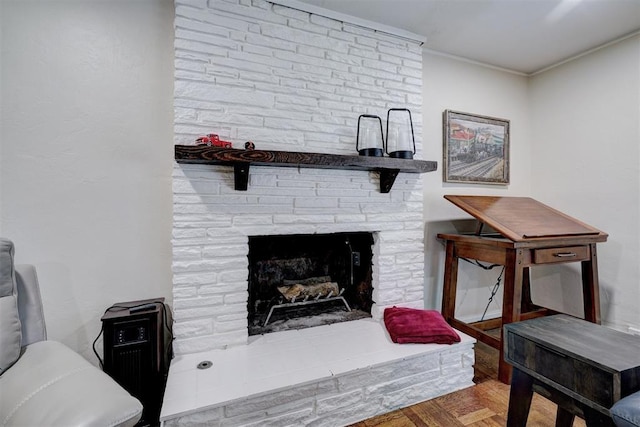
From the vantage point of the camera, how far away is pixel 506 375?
6.22ft

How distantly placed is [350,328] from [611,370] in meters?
1.34

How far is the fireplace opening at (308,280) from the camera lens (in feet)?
6.88

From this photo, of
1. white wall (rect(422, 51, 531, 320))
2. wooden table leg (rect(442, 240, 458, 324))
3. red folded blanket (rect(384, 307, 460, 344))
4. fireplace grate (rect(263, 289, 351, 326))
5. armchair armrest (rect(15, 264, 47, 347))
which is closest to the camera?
armchair armrest (rect(15, 264, 47, 347))

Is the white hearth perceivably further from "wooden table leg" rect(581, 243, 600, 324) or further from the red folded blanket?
"wooden table leg" rect(581, 243, 600, 324)

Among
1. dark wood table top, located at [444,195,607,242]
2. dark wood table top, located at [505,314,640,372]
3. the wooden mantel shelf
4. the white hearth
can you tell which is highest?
the wooden mantel shelf

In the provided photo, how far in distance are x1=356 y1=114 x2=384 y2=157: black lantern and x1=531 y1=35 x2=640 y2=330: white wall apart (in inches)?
75.1

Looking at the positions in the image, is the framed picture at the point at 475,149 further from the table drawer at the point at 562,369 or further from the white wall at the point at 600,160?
the table drawer at the point at 562,369

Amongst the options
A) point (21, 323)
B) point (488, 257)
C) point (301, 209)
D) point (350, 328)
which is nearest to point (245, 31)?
point (301, 209)

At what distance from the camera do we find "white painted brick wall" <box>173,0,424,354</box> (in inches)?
66.7

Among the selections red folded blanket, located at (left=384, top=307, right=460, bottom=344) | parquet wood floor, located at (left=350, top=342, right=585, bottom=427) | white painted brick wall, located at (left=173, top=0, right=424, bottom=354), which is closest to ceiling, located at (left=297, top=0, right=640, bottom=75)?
white painted brick wall, located at (left=173, top=0, right=424, bottom=354)

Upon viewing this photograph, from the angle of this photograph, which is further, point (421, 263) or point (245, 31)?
point (421, 263)

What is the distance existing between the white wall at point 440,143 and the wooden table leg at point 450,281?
160 mm

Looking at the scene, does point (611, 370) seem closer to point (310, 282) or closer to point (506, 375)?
point (506, 375)

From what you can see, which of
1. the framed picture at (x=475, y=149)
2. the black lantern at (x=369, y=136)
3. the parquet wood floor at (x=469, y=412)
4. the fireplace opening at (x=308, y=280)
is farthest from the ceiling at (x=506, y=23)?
the parquet wood floor at (x=469, y=412)
